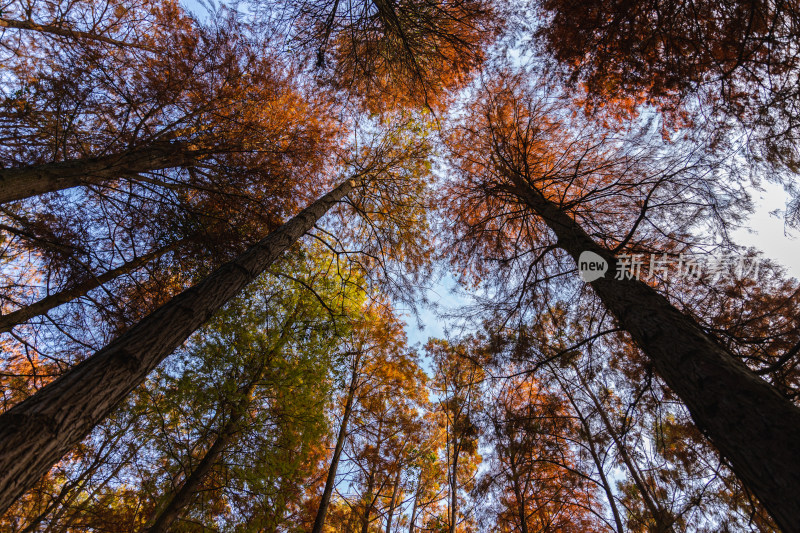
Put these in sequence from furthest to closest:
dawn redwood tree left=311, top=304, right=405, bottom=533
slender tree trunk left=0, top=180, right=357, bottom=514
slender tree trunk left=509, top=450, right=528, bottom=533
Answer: dawn redwood tree left=311, top=304, right=405, bottom=533 < slender tree trunk left=509, top=450, right=528, bottom=533 < slender tree trunk left=0, top=180, right=357, bottom=514

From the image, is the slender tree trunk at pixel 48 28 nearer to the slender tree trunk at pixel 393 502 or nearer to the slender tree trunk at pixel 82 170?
the slender tree trunk at pixel 82 170

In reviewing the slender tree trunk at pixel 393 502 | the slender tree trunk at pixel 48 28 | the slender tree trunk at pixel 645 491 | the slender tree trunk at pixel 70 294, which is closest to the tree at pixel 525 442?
the slender tree trunk at pixel 645 491

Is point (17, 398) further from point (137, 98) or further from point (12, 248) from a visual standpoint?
point (137, 98)

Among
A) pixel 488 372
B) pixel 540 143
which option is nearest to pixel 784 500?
pixel 488 372

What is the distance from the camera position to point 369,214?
22.9 feet

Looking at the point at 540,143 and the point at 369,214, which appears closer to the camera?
the point at 540,143

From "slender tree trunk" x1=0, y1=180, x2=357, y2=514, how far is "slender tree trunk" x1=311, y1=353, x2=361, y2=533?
5.45 meters

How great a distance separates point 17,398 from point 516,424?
794 centimetres

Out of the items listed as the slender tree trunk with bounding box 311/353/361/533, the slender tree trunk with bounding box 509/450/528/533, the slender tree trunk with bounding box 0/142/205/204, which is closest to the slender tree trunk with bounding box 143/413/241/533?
the slender tree trunk with bounding box 311/353/361/533

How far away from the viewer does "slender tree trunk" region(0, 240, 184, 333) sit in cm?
405

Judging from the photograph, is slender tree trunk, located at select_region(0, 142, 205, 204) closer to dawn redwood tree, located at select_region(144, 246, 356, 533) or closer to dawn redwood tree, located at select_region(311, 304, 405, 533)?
dawn redwood tree, located at select_region(144, 246, 356, 533)

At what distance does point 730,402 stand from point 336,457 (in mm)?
6920

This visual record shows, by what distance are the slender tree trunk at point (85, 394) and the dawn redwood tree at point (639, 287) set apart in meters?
3.27

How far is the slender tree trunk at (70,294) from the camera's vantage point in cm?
405
